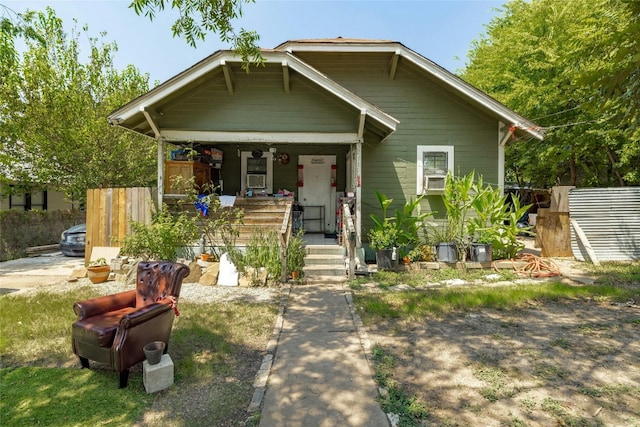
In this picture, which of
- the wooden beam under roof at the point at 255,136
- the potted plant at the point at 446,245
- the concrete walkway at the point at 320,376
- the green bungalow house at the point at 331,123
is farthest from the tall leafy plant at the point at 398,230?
the concrete walkway at the point at 320,376

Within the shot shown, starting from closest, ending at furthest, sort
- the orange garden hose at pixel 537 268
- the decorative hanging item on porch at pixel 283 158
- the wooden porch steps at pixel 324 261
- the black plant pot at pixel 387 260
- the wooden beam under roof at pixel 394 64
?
1. the wooden porch steps at pixel 324 261
2. the orange garden hose at pixel 537 268
3. the black plant pot at pixel 387 260
4. the wooden beam under roof at pixel 394 64
5. the decorative hanging item on porch at pixel 283 158

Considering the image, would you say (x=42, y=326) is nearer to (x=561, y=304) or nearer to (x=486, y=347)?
(x=486, y=347)

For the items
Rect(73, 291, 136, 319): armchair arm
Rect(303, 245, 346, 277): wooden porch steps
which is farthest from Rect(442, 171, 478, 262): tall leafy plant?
Rect(73, 291, 136, 319): armchair arm

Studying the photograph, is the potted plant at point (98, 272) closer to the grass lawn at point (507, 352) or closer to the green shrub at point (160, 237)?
the green shrub at point (160, 237)

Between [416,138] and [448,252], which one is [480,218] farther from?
[416,138]

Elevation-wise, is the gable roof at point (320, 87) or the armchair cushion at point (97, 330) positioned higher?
the gable roof at point (320, 87)

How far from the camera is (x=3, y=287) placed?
7438 millimetres

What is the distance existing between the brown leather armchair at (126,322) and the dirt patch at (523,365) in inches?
104

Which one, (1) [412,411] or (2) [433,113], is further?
(2) [433,113]

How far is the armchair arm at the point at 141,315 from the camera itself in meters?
3.36

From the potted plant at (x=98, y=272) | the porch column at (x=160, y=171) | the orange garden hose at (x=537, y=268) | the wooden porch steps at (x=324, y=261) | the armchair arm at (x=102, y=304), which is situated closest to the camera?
the armchair arm at (x=102, y=304)

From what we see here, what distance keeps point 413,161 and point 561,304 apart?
526cm

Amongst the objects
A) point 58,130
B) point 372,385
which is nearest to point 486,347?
point 372,385

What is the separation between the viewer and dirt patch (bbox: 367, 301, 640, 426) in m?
2.96
